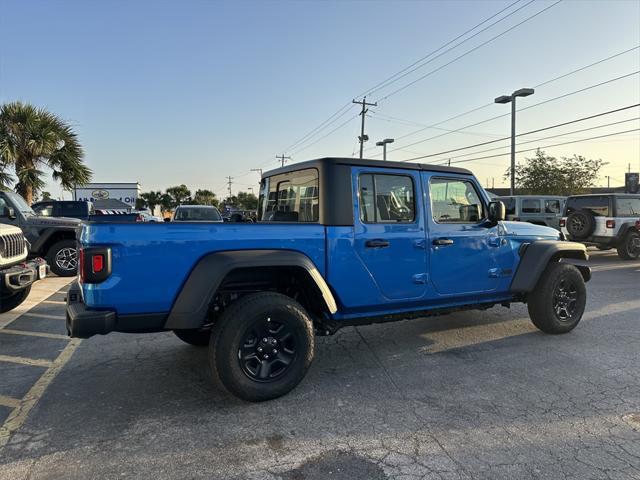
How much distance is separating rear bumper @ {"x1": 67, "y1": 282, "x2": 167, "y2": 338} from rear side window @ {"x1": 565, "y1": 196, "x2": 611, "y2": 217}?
1283cm

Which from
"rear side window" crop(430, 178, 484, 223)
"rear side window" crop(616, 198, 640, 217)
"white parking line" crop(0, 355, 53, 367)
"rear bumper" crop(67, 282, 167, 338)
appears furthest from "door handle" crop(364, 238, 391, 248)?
"rear side window" crop(616, 198, 640, 217)

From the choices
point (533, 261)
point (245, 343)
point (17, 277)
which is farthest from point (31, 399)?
point (533, 261)

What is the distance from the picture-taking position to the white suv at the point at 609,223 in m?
12.0

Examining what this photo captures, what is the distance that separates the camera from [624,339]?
500 centimetres

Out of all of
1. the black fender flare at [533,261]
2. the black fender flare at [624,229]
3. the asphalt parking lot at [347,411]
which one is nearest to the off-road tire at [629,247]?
the black fender flare at [624,229]

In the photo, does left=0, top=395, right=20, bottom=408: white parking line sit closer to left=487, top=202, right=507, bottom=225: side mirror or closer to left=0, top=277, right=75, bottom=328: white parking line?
left=0, top=277, right=75, bottom=328: white parking line

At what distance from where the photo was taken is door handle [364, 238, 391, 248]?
12.3 ft

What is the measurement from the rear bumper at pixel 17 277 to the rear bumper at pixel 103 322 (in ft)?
8.52

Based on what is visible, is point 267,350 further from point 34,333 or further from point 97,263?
point 34,333

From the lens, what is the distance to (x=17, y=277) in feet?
17.4

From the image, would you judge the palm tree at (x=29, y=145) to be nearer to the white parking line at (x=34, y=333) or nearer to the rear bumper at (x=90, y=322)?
the white parking line at (x=34, y=333)

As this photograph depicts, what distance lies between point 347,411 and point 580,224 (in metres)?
11.8

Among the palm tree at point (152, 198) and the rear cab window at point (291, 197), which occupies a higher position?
the palm tree at point (152, 198)

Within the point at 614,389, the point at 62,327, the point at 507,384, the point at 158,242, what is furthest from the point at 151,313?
the point at 614,389
